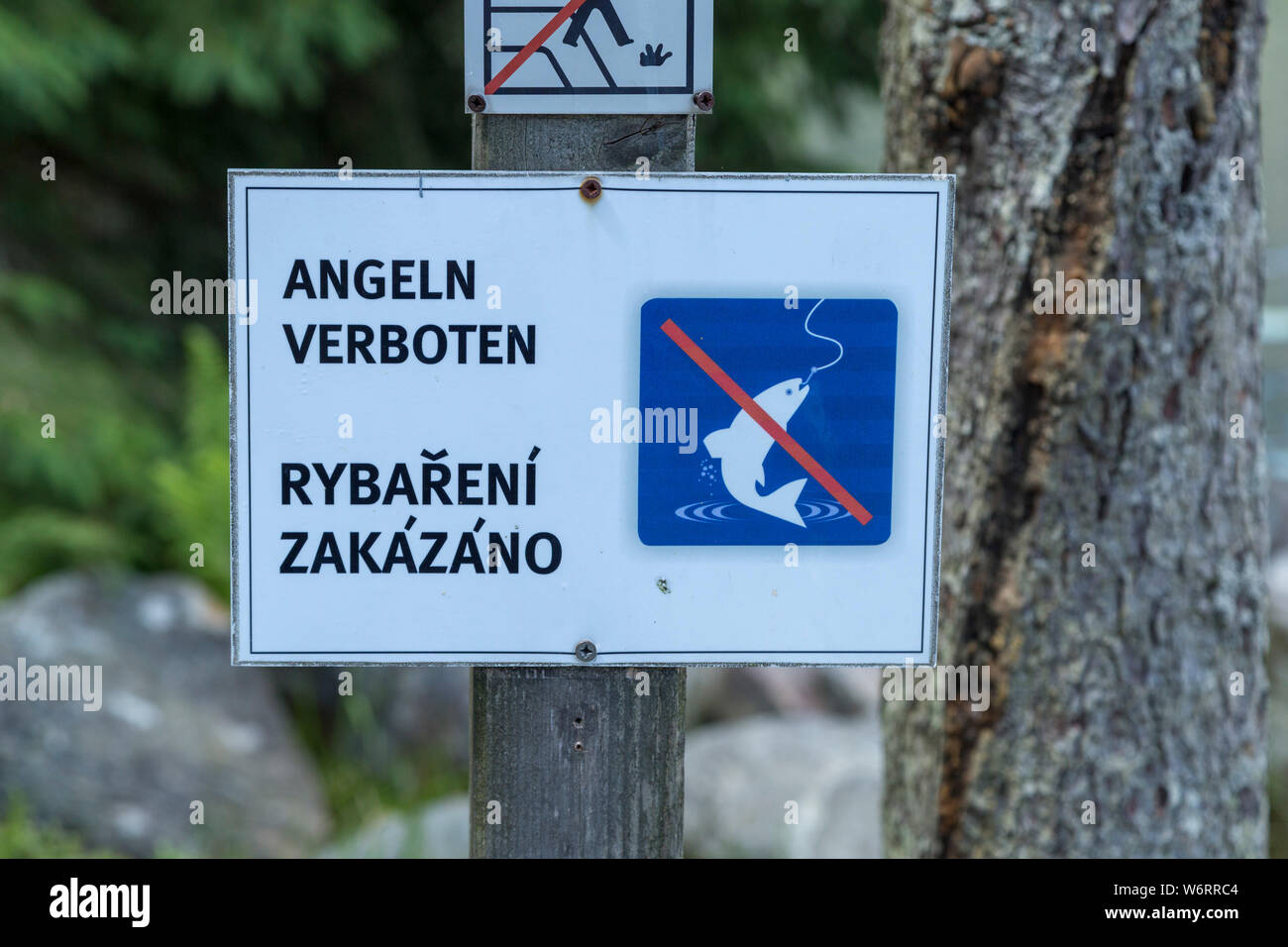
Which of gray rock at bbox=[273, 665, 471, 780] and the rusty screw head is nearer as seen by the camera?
the rusty screw head

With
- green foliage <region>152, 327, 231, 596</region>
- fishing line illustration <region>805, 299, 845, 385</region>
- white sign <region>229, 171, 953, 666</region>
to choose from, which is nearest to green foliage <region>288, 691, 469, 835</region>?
green foliage <region>152, 327, 231, 596</region>

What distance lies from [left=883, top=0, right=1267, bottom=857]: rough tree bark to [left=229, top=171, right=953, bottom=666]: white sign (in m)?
0.59

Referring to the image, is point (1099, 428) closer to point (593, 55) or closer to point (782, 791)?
point (593, 55)

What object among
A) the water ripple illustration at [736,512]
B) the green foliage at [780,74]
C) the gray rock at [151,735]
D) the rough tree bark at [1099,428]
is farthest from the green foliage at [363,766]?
the green foliage at [780,74]

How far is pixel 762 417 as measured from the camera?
1.55 meters

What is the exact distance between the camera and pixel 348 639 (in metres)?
1.58

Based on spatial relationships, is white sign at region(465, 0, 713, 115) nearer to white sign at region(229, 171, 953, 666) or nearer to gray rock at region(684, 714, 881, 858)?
white sign at region(229, 171, 953, 666)

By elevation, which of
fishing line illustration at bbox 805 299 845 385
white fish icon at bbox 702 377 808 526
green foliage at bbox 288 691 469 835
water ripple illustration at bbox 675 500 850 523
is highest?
fishing line illustration at bbox 805 299 845 385

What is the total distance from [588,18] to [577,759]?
3.46ft

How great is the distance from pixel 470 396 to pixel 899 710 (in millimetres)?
1293

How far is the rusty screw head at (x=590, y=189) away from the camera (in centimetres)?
152

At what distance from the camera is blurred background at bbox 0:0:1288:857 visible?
3.55 meters
